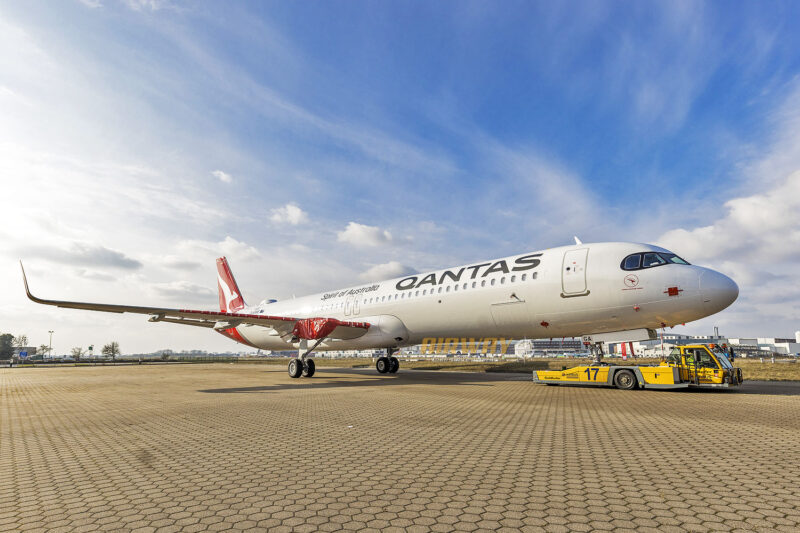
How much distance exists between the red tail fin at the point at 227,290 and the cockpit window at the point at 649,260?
2896 cm

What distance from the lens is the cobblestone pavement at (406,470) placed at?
353cm

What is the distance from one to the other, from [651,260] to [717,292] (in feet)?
6.87

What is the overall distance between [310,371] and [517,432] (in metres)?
15.9

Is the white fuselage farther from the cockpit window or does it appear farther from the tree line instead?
the tree line

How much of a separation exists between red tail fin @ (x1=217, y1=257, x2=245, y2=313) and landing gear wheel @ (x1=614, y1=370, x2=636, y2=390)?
2839 cm

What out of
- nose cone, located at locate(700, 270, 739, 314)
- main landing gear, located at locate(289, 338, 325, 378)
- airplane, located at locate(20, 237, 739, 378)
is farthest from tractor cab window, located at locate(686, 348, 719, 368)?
main landing gear, located at locate(289, 338, 325, 378)

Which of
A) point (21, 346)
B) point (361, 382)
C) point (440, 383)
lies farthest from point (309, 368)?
point (21, 346)

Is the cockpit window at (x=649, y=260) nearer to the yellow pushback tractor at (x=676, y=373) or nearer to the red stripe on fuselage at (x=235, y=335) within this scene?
the yellow pushback tractor at (x=676, y=373)

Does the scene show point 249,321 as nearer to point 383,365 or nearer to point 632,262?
point 383,365

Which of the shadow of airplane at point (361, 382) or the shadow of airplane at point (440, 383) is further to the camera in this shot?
the shadow of airplane at point (361, 382)

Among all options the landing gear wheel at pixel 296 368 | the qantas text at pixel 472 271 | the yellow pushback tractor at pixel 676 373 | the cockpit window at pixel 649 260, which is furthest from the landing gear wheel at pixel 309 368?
the cockpit window at pixel 649 260

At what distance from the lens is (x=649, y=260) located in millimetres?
14328

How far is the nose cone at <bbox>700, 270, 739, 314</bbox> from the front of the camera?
43.1 feet

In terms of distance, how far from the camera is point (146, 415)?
378 inches
